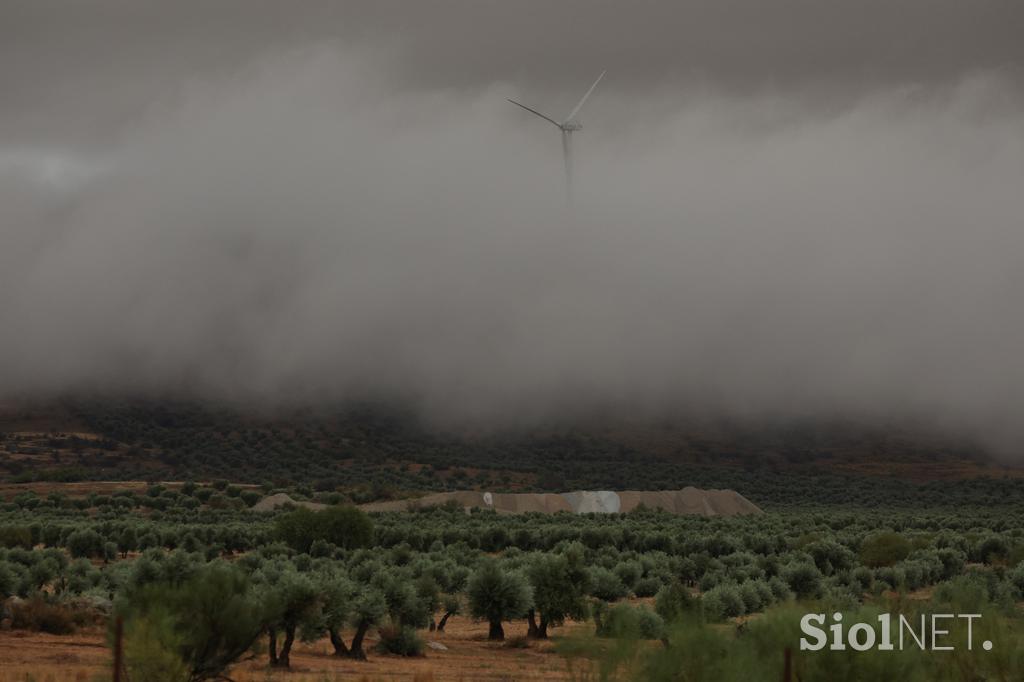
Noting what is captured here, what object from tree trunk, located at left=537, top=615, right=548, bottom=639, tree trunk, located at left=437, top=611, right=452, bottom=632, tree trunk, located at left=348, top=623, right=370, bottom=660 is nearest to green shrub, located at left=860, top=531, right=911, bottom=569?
tree trunk, located at left=537, top=615, right=548, bottom=639

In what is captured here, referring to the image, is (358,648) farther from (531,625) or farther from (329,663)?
(531,625)

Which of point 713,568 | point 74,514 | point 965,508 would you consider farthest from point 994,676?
point 965,508

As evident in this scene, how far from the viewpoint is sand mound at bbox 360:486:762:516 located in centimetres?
16100

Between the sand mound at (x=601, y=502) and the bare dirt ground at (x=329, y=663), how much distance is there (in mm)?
108799

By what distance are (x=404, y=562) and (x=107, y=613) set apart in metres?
29.7

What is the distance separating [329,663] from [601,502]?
436 ft

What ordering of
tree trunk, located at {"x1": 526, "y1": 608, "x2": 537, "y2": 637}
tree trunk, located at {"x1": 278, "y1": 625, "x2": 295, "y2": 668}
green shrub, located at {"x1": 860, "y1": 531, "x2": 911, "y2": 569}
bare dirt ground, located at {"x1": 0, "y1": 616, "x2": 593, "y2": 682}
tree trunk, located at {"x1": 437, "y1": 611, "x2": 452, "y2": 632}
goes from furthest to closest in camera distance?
green shrub, located at {"x1": 860, "y1": 531, "x2": 911, "y2": 569} < tree trunk, located at {"x1": 437, "y1": 611, "x2": 452, "y2": 632} < tree trunk, located at {"x1": 526, "y1": 608, "x2": 537, "y2": 637} < tree trunk, located at {"x1": 278, "y1": 625, "x2": 295, "y2": 668} < bare dirt ground, located at {"x1": 0, "y1": 616, "x2": 593, "y2": 682}

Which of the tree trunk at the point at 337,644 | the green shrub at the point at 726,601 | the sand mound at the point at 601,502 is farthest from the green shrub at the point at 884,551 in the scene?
the sand mound at the point at 601,502

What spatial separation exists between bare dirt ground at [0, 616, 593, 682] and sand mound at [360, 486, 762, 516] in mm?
108799

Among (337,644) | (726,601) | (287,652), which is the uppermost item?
(726,601)

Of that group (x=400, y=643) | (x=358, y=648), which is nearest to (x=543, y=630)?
(x=400, y=643)

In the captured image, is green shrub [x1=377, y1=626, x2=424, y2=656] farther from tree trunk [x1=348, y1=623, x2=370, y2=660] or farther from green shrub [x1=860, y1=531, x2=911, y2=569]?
green shrub [x1=860, y1=531, x2=911, y2=569]

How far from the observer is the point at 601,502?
564 feet

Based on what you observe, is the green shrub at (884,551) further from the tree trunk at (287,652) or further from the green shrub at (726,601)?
the tree trunk at (287,652)
